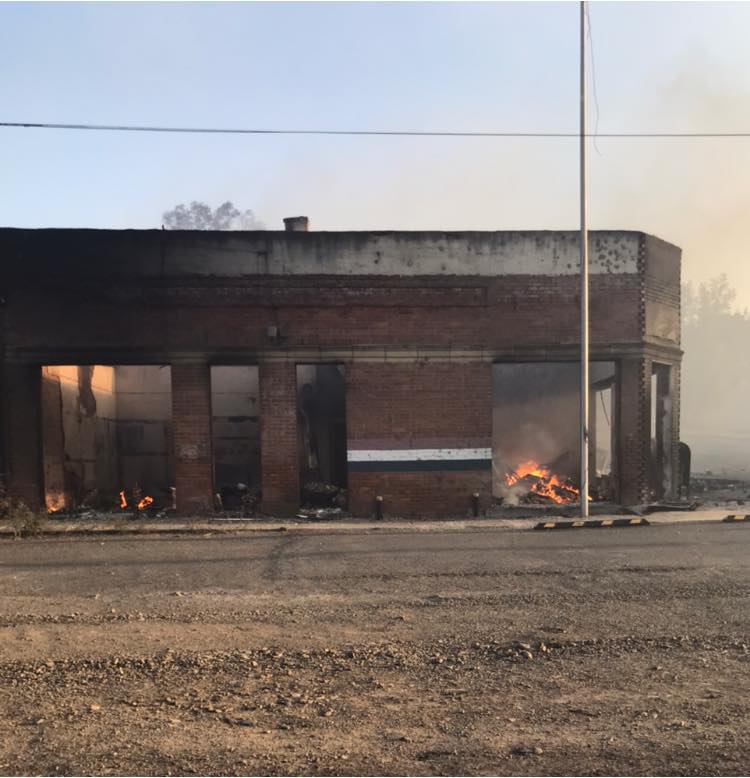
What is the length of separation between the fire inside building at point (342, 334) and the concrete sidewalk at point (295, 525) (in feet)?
2.83

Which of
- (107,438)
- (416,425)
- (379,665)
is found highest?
(416,425)

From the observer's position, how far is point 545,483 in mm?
18359

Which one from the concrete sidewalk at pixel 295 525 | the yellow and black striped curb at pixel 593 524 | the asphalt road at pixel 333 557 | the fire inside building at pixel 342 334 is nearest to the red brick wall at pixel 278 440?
the fire inside building at pixel 342 334

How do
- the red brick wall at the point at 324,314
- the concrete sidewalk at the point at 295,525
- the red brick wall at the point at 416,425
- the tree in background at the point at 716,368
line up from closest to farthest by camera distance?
the concrete sidewalk at the point at 295,525, the red brick wall at the point at 324,314, the red brick wall at the point at 416,425, the tree in background at the point at 716,368

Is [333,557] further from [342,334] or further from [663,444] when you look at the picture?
[663,444]

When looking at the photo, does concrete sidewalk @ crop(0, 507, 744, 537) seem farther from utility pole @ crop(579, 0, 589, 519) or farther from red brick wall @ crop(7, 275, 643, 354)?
red brick wall @ crop(7, 275, 643, 354)

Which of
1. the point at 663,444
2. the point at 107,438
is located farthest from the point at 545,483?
the point at 107,438

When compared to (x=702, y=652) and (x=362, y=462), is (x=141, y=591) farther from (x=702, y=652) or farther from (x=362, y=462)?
(x=362, y=462)

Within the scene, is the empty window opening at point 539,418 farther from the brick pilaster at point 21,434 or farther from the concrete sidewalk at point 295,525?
the brick pilaster at point 21,434

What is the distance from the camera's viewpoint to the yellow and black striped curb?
12.5m

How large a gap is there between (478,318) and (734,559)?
7222 millimetres

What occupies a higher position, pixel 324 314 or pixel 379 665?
pixel 324 314

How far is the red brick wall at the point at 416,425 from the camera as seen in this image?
565 inches

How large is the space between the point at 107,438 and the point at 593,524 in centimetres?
1262
